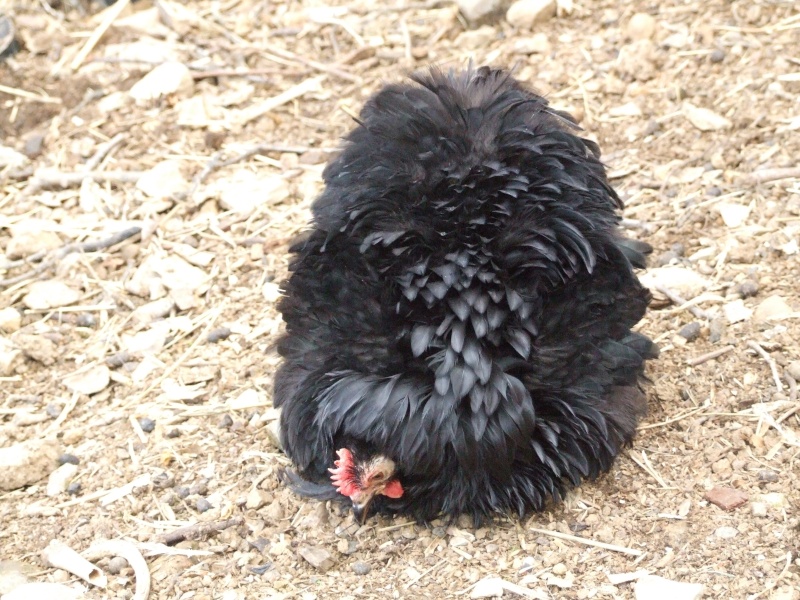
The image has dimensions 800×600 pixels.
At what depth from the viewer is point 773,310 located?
13.8ft

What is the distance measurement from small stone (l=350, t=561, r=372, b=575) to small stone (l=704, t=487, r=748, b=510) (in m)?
1.26

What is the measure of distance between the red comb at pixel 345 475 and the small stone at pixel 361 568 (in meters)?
0.31

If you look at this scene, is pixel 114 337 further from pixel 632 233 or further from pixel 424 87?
pixel 632 233

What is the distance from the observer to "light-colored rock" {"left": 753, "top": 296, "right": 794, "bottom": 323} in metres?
4.18

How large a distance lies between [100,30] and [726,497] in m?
5.66

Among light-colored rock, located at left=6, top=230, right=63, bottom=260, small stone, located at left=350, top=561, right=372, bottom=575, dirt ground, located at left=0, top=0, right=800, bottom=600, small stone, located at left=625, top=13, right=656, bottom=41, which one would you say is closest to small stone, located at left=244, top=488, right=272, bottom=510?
dirt ground, located at left=0, top=0, right=800, bottom=600

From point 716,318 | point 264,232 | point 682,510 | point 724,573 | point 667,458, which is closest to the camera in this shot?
point 724,573

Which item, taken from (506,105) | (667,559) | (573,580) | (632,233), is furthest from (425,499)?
(632,233)

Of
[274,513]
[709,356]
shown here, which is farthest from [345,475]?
[709,356]

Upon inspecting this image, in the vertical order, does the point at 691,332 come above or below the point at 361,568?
above

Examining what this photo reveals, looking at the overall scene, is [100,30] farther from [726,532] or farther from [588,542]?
[726,532]

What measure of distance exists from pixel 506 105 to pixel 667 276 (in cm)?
136

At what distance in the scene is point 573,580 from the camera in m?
3.34

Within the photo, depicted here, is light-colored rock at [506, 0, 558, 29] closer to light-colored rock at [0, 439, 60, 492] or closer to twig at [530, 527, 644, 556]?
twig at [530, 527, 644, 556]
